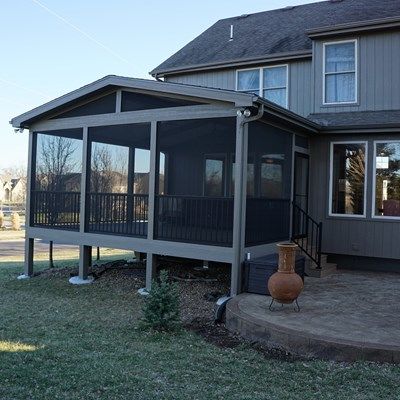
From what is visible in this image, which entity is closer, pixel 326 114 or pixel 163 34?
pixel 326 114

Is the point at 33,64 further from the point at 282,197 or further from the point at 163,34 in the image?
the point at 282,197

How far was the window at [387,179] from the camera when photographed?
32.4 feet

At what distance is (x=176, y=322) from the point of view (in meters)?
6.42

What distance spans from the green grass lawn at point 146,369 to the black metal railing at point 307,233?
13.8ft

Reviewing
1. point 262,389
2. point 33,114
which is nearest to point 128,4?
point 33,114

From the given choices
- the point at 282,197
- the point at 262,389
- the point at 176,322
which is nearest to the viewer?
the point at 262,389

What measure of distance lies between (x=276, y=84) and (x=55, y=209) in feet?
20.2

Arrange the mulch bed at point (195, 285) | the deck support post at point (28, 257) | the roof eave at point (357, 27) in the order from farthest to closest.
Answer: the deck support post at point (28, 257) → the roof eave at point (357, 27) → the mulch bed at point (195, 285)

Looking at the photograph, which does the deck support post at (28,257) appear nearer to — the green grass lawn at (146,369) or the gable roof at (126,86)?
the gable roof at (126,86)

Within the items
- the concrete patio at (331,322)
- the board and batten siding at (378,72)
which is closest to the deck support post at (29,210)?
the concrete patio at (331,322)

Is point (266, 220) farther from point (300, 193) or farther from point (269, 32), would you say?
point (269, 32)

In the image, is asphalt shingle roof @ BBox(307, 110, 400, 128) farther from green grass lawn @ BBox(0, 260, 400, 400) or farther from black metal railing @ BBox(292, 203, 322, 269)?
green grass lawn @ BBox(0, 260, 400, 400)

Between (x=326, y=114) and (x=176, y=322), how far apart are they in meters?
6.46

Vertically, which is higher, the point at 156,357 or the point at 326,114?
the point at 326,114
